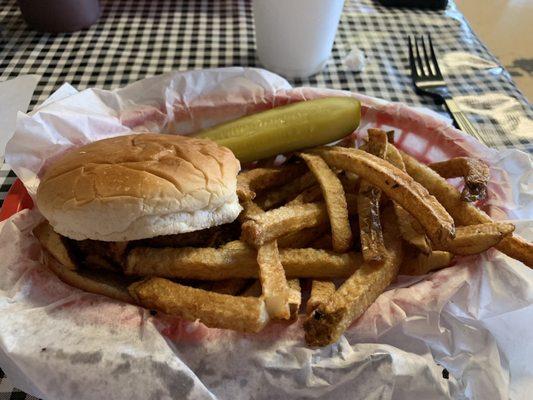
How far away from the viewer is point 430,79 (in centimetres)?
189

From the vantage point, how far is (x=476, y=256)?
105cm

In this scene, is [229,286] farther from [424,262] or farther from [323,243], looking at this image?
[424,262]

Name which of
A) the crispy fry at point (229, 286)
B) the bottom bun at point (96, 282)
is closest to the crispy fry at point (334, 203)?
the crispy fry at point (229, 286)

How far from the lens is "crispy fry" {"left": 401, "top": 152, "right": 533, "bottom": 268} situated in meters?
0.98

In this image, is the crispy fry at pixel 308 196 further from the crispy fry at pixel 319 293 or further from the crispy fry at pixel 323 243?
the crispy fry at pixel 319 293

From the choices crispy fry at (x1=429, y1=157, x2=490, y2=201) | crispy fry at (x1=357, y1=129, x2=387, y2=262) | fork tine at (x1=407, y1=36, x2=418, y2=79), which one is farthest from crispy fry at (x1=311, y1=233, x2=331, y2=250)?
fork tine at (x1=407, y1=36, x2=418, y2=79)

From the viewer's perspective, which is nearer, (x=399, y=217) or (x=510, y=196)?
(x=399, y=217)

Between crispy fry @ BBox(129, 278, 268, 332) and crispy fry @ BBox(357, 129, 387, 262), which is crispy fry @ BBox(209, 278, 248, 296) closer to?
crispy fry @ BBox(129, 278, 268, 332)

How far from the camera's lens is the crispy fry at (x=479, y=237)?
3.12 ft

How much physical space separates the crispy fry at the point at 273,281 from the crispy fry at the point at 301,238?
0.06m

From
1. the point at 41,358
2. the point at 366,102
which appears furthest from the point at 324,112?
the point at 41,358

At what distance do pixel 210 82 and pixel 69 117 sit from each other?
17.6 inches

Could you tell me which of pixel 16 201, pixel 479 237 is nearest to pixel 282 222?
pixel 479 237

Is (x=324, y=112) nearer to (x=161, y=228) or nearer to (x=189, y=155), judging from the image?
(x=189, y=155)
